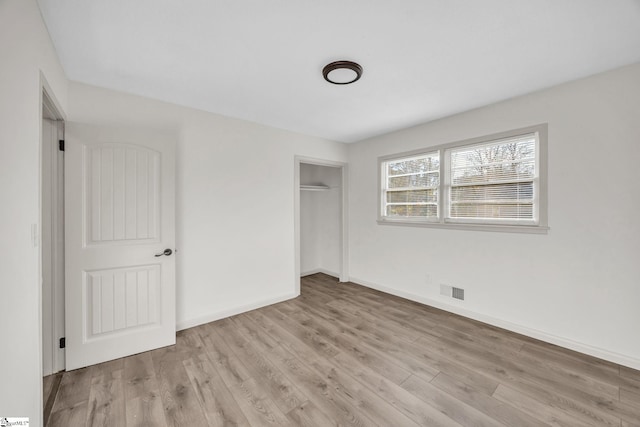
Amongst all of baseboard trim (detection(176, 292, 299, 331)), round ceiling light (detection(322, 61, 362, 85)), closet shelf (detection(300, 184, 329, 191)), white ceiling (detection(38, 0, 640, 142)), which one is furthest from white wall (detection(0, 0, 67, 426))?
closet shelf (detection(300, 184, 329, 191))

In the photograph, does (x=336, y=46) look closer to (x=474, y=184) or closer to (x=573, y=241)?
(x=474, y=184)

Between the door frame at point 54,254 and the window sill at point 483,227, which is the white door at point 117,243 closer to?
the door frame at point 54,254

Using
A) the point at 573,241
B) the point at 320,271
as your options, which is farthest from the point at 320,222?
the point at 573,241

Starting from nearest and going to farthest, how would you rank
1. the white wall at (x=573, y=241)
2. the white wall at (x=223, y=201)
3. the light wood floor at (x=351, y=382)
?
the light wood floor at (x=351, y=382), the white wall at (x=573, y=241), the white wall at (x=223, y=201)

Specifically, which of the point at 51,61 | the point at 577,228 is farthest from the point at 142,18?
the point at 577,228

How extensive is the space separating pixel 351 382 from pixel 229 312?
1827 millimetres

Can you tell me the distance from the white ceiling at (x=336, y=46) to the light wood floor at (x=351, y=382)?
249 cm

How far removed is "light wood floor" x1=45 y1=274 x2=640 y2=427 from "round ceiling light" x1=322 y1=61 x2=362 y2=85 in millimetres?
2459

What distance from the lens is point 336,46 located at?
1.87m

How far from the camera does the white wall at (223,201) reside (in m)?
2.70

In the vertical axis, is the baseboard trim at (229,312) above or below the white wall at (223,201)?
below

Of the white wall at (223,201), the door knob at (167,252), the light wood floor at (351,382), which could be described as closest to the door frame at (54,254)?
the light wood floor at (351,382)

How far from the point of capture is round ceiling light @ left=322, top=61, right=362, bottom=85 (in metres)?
2.06

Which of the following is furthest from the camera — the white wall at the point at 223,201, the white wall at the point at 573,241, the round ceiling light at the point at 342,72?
the white wall at the point at 223,201
